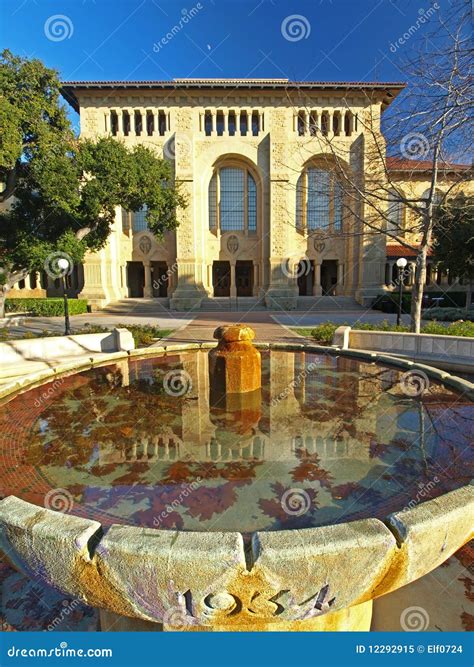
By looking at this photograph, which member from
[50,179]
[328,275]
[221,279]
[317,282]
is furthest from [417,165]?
[221,279]

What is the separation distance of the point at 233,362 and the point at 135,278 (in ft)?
118

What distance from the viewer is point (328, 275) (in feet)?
129

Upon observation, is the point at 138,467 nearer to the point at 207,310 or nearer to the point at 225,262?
the point at 207,310

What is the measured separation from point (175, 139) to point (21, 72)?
17.6 m

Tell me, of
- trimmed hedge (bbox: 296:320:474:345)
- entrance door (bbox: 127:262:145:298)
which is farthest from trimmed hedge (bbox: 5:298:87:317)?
trimmed hedge (bbox: 296:320:474:345)

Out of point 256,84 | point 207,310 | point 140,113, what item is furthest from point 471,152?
point 140,113

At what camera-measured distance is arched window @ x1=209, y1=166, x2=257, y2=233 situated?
3581 cm

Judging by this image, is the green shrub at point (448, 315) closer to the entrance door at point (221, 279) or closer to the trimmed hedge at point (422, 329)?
the trimmed hedge at point (422, 329)

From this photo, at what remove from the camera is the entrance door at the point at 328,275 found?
38.4 m

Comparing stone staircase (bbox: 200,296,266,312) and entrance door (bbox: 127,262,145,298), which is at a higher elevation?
entrance door (bbox: 127,262,145,298)

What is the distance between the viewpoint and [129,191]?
2164 cm

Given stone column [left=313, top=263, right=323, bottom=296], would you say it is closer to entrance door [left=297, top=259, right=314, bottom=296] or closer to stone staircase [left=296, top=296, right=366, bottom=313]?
entrance door [left=297, top=259, right=314, bottom=296]

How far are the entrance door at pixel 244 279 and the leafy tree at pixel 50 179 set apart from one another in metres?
16.3

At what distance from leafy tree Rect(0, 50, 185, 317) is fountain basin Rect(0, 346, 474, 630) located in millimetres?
19130
